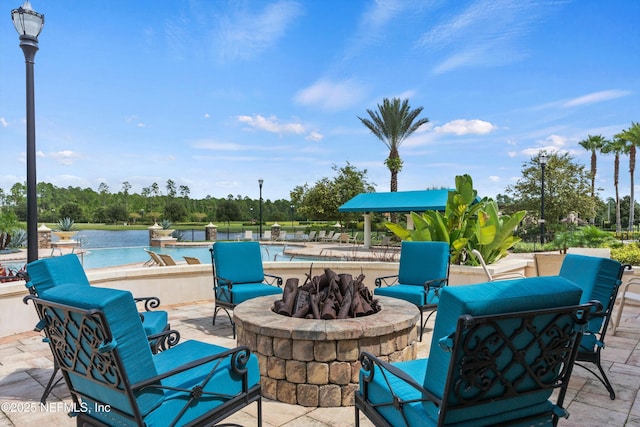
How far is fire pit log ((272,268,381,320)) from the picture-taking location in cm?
327

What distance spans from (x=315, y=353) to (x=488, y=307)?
65.2 inches

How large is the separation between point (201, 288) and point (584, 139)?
1737 inches

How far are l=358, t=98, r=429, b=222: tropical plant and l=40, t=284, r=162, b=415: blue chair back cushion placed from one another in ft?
79.1

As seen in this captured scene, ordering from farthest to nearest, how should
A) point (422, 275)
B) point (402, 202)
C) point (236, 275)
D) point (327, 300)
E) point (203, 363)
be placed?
point (402, 202)
point (236, 275)
point (422, 275)
point (327, 300)
point (203, 363)

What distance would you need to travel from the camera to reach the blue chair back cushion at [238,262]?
5.06 metres

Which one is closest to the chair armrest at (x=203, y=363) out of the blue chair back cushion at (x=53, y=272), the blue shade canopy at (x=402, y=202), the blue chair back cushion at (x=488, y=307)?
the blue chair back cushion at (x=488, y=307)

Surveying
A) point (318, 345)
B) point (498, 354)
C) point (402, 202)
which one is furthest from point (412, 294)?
point (402, 202)

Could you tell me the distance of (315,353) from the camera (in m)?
2.84

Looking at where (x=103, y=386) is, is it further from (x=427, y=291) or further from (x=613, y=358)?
(x=613, y=358)

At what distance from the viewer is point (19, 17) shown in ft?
14.0

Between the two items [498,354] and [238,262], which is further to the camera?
[238,262]

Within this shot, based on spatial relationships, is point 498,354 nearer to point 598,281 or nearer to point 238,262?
point 598,281

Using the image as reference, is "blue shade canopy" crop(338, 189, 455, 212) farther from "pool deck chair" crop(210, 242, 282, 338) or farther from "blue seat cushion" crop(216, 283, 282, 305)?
"blue seat cushion" crop(216, 283, 282, 305)

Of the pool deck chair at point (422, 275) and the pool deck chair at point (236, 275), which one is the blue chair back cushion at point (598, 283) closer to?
the pool deck chair at point (422, 275)
